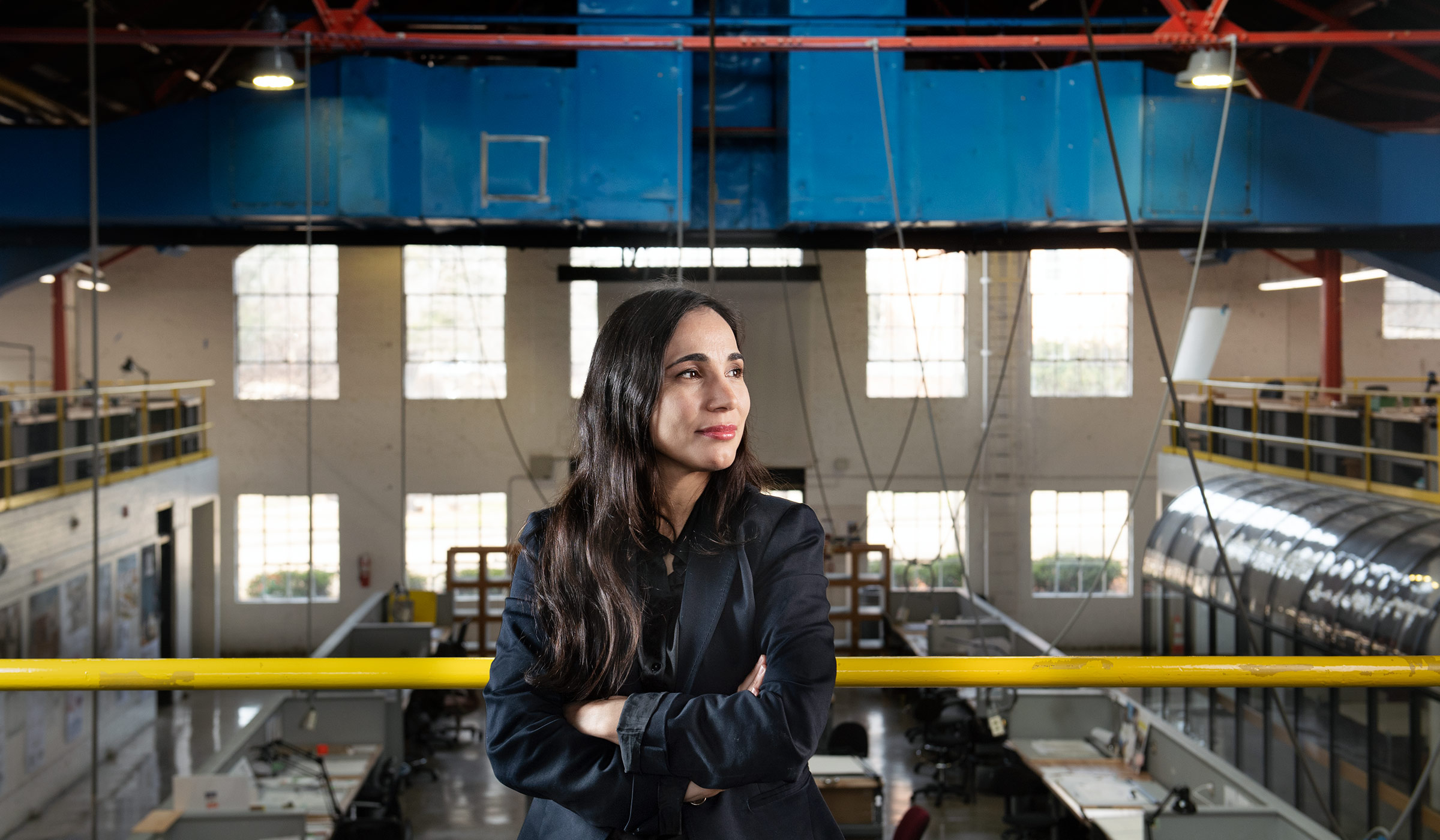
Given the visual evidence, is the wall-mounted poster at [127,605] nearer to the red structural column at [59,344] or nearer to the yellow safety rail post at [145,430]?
the yellow safety rail post at [145,430]

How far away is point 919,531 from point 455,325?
830 cm

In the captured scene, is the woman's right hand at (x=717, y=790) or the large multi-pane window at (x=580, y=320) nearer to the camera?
the woman's right hand at (x=717, y=790)

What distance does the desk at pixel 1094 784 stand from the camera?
25.4 ft

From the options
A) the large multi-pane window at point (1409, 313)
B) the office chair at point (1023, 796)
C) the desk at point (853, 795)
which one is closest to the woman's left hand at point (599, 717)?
the desk at point (853, 795)

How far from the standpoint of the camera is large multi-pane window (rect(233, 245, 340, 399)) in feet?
56.1

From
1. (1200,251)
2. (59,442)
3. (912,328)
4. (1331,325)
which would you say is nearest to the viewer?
(1200,251)

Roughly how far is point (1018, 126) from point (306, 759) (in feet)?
25.0

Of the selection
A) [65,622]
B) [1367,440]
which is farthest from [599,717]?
[65,622]

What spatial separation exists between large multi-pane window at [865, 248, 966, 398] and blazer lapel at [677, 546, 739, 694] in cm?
1617

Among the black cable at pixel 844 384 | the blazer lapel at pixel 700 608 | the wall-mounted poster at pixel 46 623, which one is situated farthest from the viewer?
the wall-mounted poster at pixel 46 623

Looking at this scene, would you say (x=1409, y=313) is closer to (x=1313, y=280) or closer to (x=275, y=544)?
(x=1313, y=280)

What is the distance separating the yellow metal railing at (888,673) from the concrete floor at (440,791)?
803cm

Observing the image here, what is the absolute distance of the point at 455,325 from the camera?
17.2 meters

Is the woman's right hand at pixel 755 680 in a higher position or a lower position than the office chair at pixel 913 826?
higher
